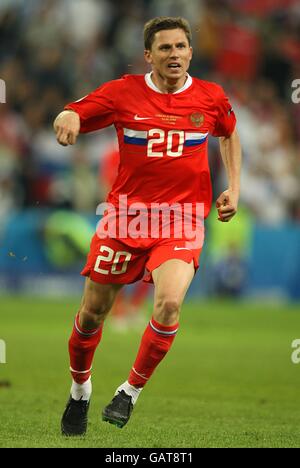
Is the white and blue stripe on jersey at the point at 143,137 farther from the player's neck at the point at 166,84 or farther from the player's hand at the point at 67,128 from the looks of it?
the player's hand at the point at 67,128

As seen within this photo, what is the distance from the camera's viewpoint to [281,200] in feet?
63.3

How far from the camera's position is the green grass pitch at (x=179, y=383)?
651 cm

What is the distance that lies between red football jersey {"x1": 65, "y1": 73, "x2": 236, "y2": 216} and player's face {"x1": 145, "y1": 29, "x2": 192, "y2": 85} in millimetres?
175

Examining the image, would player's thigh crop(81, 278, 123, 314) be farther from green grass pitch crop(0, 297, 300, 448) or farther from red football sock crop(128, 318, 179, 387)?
green grass pitch crop(0, 297, 300, 448)

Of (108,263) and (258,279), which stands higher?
(108,263)

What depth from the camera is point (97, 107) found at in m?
6.70

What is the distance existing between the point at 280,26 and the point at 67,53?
4079mm

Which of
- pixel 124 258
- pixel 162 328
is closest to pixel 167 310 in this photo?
pixel 162 328

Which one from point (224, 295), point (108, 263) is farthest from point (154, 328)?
point (224, 295)

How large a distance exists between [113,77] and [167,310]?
13.9 m

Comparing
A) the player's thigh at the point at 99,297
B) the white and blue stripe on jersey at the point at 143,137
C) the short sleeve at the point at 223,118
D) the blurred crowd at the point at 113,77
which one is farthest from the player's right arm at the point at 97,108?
the blurred crowd at the point at 113,77

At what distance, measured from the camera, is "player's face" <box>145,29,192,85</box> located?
21.9 ft

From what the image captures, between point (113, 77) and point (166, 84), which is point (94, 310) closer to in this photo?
point (166, 84)
